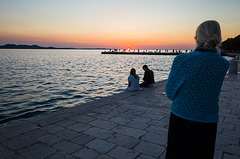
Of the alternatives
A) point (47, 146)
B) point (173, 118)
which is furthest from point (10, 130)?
point (173, 118)

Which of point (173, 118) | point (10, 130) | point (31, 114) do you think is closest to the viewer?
point (173, 118)

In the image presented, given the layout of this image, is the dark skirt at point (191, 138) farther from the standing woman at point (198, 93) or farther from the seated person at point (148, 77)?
the seated person at point (148, 77)

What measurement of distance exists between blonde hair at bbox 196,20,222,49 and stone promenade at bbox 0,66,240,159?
2.20m

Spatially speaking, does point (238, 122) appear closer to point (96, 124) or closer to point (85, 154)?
point (96, 124)

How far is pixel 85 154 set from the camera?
3.03 meters

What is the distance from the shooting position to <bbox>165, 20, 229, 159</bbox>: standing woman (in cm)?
156

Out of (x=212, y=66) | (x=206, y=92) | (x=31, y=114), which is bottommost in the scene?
(x=31, y=114)

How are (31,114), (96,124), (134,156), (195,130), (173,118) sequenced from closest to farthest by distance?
(195,130) → (173,118) → (134,156) → (96,124) → (31,114)

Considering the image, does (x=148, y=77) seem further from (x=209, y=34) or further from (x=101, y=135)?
(x=209, y=34)

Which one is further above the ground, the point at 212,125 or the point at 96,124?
the point at 212,125

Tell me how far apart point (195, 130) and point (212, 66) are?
64 centimetres

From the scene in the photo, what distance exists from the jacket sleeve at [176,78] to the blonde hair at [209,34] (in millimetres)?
255

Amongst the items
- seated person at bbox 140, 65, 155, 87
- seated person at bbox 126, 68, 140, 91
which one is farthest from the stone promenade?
seated person at bbox 140, 65, 155, 87

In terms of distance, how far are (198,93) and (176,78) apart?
24 cm
